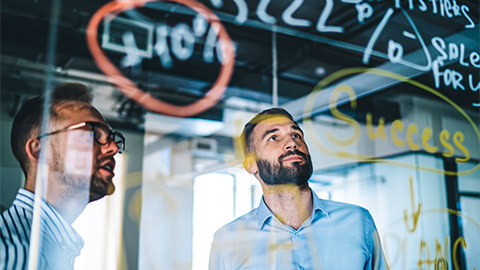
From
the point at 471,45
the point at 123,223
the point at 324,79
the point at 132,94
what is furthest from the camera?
the point at 471,45

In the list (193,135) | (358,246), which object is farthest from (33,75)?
(358,246)

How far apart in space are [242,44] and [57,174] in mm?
881

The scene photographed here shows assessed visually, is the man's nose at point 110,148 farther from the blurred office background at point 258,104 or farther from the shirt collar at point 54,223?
the shirt collar at point 54,223

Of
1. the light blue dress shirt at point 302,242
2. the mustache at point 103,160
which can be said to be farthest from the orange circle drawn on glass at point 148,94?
the light blue dress shirt at point 302,242

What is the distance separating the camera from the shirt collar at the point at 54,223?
1395 millimetres

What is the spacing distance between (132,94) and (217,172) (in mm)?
422

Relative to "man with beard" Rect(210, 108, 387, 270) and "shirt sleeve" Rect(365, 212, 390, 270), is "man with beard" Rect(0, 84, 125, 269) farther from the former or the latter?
"shirt sleeve" Rect(365, 212, 390, 270)

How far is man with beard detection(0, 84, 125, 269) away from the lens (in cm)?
136

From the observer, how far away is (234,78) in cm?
180

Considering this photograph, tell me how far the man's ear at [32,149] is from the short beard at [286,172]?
0.78 meters

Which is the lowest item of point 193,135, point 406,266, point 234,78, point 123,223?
point 406,266

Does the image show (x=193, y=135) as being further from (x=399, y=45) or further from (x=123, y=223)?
(x=399, y=45)

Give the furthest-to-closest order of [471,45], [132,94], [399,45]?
[471,45] < [399,45] < [132,94]

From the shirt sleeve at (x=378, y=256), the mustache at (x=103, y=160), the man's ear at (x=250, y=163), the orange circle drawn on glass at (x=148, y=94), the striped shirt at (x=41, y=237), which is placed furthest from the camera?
the shirt sleeve at (x=378, y=256)
